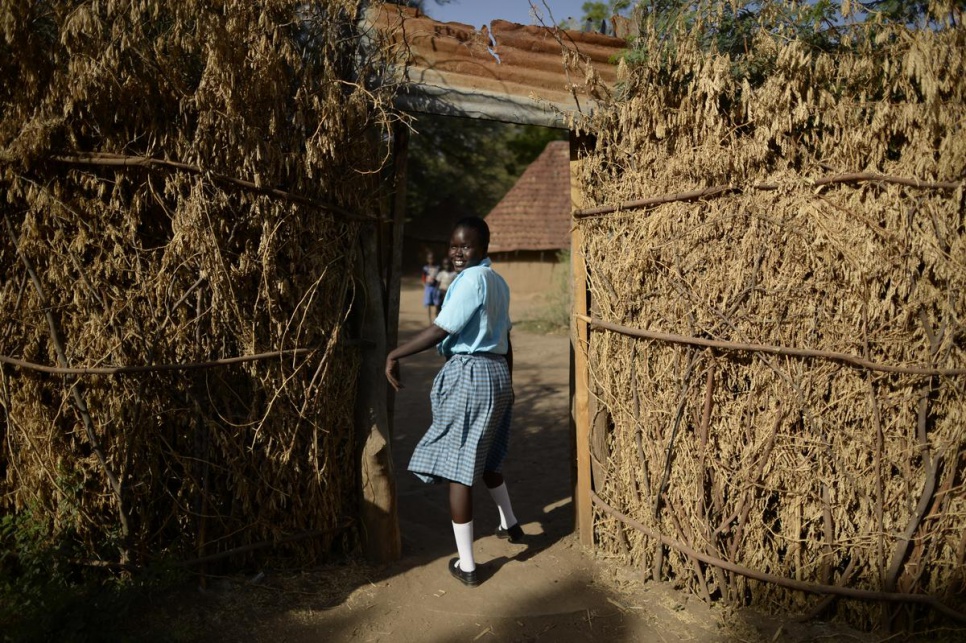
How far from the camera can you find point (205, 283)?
10.5 ft

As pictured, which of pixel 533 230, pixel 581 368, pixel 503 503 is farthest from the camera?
pixel 533 230

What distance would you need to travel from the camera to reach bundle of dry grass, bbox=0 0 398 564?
2990 mm

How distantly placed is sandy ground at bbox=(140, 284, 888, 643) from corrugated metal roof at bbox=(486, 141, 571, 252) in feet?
43.3

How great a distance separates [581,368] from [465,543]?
1.15m

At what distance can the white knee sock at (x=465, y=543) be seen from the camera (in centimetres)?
356

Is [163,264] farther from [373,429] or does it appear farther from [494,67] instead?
[494,67]

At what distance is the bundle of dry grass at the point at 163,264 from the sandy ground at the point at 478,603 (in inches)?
13.5

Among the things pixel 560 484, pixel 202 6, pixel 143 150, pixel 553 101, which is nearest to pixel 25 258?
pixel 143 150

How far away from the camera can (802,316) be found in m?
3.07

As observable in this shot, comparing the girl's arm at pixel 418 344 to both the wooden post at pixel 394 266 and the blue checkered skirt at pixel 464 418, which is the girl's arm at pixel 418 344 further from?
the wooden post at pixel 394 266

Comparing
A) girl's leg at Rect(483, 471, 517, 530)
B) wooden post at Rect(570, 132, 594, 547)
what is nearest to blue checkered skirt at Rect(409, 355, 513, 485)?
girl's leg at Rect(483, 471, 517, 530)

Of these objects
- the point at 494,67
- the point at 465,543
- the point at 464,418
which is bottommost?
the point at 465,543

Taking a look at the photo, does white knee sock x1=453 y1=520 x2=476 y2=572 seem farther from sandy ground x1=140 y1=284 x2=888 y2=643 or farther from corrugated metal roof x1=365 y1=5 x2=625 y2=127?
corrugated metal roof x1=365 y1=5 x2=625 y2=127

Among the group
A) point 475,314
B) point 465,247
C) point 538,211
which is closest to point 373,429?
point 475,314
